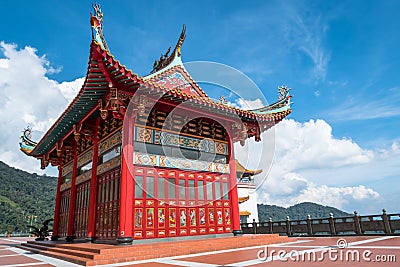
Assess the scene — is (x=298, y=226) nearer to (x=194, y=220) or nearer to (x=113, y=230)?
(x=194, y=220)

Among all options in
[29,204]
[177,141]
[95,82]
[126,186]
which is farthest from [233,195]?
[29,204]

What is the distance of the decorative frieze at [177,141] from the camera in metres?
11.2

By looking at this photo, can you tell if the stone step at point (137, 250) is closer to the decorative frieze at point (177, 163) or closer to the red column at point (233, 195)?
the red column at point (233, 195)

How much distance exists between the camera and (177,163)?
1176 centimetres

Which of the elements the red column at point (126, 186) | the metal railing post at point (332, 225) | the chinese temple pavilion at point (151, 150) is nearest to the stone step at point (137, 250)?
the red column at point (126, 186)

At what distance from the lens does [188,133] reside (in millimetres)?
12648

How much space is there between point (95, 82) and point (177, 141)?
13.0 feet

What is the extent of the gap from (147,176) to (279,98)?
778 centimetres

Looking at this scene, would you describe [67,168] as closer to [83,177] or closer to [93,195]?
[83,177]

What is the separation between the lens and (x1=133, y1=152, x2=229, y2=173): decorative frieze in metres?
10.8

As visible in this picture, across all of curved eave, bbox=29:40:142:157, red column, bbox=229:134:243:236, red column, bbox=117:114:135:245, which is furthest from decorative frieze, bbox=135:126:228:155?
curved eave, bbox=29:40:142:157

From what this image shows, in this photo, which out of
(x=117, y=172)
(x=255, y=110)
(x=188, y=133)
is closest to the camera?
(x=117, y=172)

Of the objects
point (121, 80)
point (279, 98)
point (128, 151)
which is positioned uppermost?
point (279, 98)

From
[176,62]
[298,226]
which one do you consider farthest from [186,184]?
[298,226]
